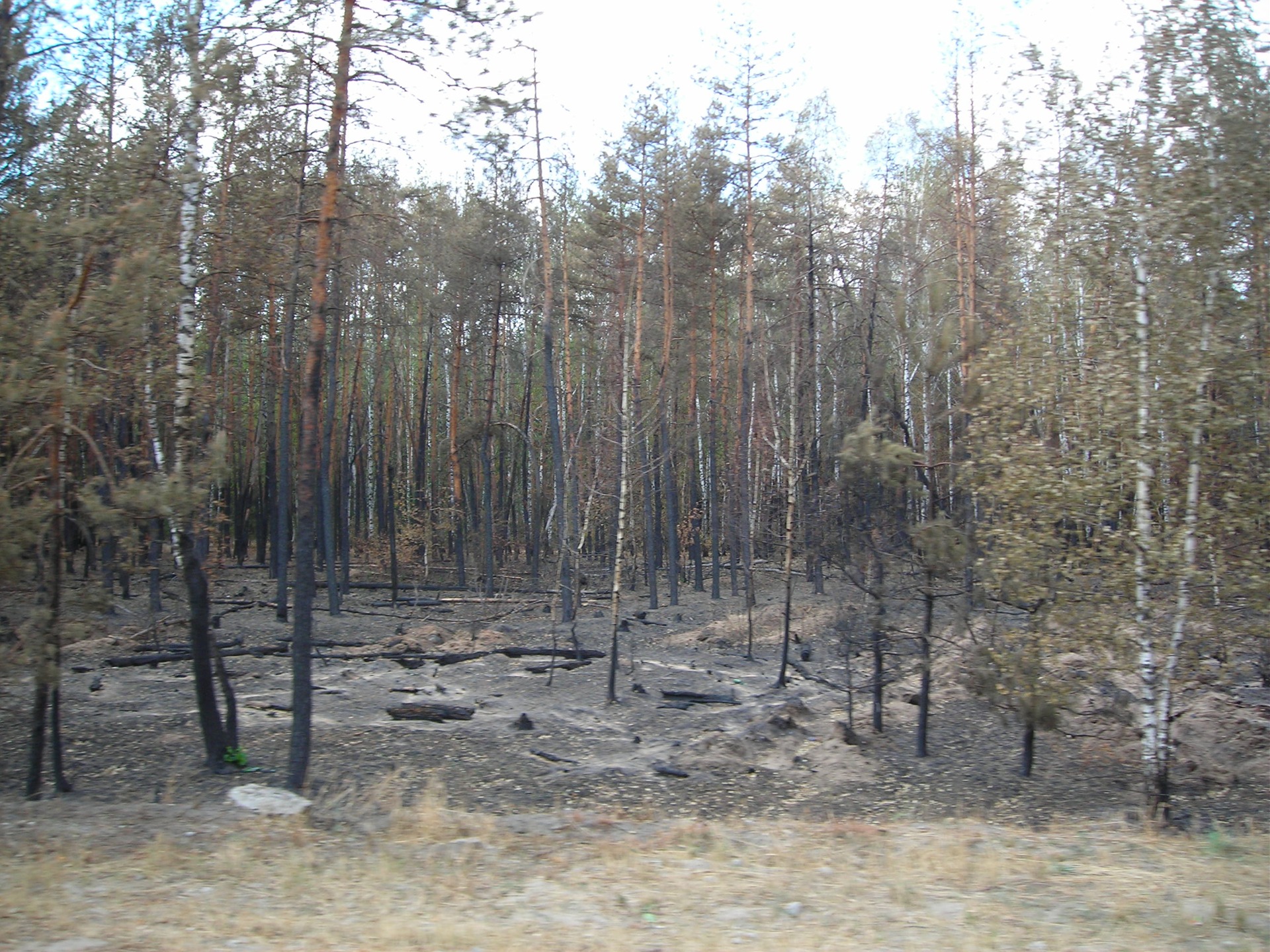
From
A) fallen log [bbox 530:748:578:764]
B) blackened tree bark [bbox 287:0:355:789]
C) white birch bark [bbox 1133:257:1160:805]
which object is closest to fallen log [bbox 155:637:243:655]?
fallen log [bbox 530:748:578:764]

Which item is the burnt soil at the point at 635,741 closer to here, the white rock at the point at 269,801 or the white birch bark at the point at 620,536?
the white rock at the point at 269,801

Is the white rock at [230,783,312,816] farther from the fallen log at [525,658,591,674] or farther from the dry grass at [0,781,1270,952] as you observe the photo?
the fallen log at [525,658,591,674]

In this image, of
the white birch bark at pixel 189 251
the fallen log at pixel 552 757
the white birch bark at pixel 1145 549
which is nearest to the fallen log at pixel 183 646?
the fallen log at pixel 552 757

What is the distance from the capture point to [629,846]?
25.8ft

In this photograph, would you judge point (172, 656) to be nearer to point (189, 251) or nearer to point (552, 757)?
point (552, 757)

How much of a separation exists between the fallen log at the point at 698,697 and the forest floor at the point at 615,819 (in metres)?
0.24

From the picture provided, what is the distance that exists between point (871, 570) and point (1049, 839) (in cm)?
534

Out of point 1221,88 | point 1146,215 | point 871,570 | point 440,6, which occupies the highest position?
point 440,6

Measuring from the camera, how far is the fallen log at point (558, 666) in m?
18.8

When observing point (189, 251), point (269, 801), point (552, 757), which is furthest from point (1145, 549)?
point (189, 251)

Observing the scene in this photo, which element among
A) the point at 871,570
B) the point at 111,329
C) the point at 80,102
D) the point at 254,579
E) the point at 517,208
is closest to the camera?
the point at 111,329

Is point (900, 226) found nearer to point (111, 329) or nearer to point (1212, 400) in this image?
point (1212, 400)

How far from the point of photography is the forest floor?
5.43m

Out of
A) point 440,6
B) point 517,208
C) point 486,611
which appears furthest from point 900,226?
point 440,6
